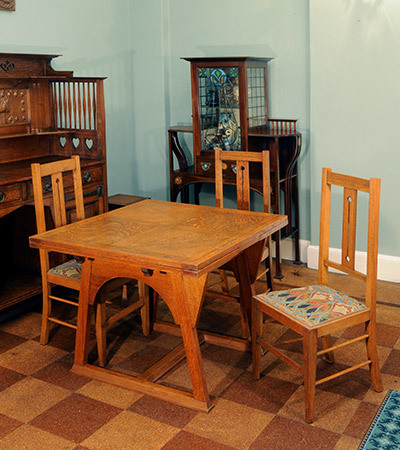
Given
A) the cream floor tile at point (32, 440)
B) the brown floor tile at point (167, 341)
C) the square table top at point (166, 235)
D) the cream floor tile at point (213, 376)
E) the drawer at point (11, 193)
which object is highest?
the drawer at point (11, 193)

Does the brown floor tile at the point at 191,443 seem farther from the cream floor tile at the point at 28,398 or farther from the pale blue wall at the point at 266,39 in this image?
the pale blue wall at the point at 266,39

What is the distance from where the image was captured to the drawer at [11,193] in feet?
11.5

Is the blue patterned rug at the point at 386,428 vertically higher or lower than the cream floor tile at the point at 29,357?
lower

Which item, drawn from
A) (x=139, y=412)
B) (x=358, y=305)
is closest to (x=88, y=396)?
(x=139, y=412)

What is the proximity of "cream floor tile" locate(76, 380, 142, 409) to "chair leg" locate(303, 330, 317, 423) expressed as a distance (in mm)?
796

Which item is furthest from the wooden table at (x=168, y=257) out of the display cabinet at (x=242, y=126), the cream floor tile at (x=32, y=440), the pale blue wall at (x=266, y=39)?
the pale blue wall at (x=266, y=39)

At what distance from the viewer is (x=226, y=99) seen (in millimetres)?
4434

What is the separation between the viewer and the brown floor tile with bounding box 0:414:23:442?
259cm

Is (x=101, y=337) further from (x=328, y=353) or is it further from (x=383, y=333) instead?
(x=383, y=333)

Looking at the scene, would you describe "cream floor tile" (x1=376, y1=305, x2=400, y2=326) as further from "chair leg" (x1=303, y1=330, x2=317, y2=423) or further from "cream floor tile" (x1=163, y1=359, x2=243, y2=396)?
"chair leg" (x1=303, y1=330, x2=317, y2=423)

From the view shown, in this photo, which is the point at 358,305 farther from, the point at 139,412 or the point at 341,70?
the point at 341,70

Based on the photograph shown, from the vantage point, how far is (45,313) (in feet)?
11.1

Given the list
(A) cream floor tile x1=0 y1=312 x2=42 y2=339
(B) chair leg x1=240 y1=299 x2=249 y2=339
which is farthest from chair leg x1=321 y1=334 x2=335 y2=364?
(A) cream floor tile x1=0 y1=312 x2=42 y2=339

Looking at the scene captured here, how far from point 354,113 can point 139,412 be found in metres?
2.64
